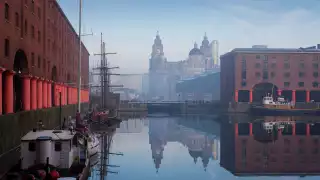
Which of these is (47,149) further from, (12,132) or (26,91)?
(26,91)

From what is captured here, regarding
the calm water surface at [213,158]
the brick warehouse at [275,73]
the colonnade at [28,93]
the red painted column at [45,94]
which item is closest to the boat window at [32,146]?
the calm water surface at [213,158]

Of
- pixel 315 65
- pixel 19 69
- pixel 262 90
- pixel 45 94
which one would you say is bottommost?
pixel 45 94

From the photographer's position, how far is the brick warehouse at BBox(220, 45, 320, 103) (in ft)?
367

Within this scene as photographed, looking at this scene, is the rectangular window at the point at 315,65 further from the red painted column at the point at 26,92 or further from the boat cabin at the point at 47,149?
the boat cabin at the point at 47,149

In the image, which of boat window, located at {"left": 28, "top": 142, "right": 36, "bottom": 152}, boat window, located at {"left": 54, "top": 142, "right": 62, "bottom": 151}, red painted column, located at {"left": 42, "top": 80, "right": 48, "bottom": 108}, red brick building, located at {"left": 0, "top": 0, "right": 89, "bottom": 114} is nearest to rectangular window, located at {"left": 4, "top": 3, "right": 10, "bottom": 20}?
red brick building, located at {"left": 0, "top": 0, "right": 89, "bottom": 114}

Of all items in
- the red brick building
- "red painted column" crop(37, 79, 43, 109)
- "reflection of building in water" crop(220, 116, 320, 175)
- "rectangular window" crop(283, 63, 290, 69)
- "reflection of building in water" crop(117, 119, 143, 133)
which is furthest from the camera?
"rectangular window" crop(283, 63, 290, 69)

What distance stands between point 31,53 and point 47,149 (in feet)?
82.9

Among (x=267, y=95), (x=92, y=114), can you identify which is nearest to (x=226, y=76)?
(x=267, y=95)

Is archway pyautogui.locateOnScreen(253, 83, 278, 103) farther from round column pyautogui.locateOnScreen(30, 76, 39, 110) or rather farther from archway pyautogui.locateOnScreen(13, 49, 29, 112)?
round column pyautogui.locateOnScreen(30, 76, 39, 110)

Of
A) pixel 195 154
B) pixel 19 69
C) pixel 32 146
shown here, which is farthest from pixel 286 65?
pixel 32 146

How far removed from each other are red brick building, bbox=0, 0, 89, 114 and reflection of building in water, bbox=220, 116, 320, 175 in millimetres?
19280

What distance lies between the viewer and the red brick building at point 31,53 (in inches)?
1266

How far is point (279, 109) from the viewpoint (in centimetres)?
10506

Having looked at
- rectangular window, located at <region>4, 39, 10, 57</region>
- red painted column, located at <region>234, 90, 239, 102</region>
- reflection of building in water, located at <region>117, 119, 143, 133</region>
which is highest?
rectangular window, located at <region>4, 39, 10, 57</region>
